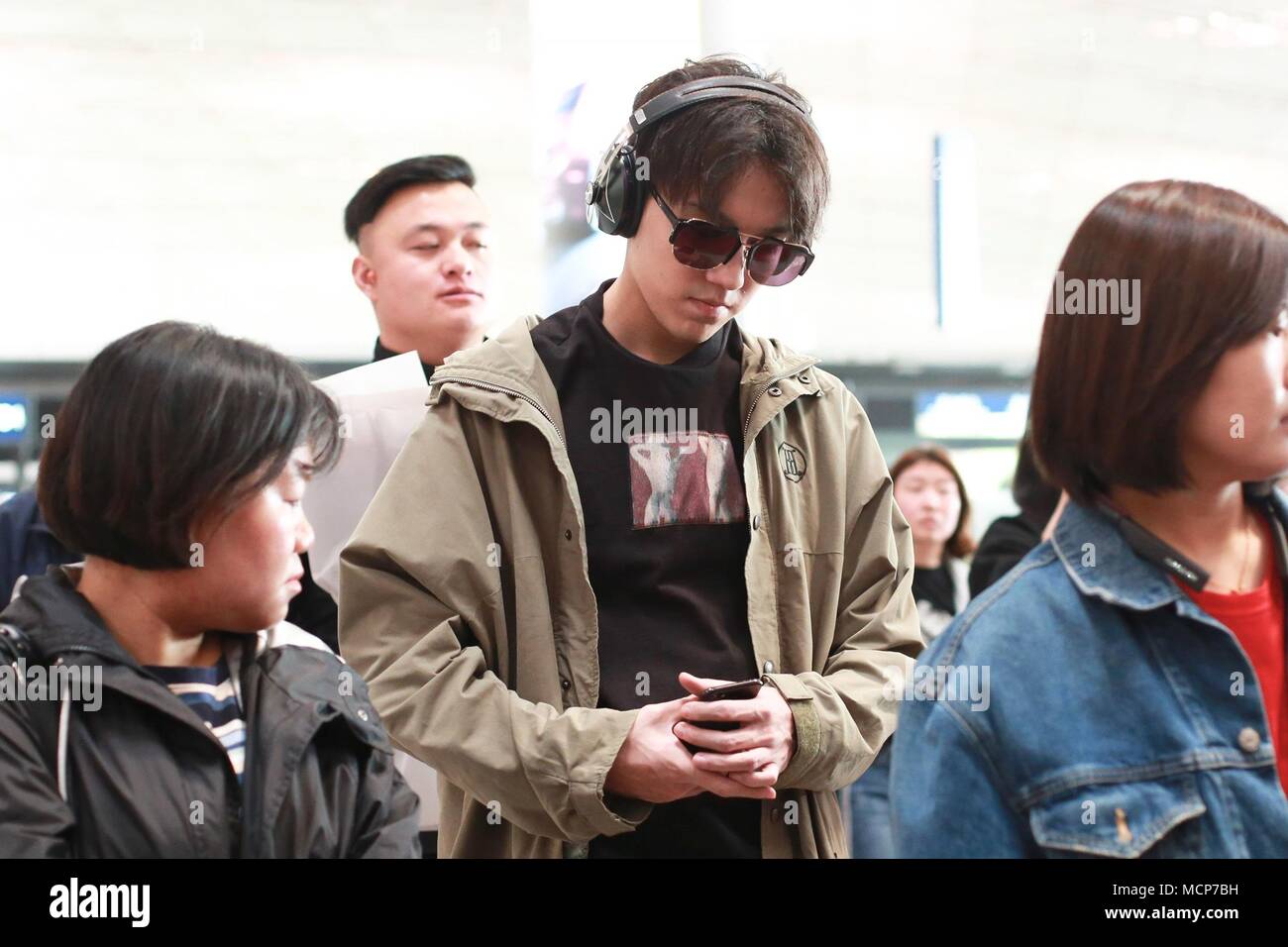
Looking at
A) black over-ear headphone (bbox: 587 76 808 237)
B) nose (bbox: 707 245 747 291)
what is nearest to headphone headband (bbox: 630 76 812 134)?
black over-ear headphone (bbox: 587 76 808 237)

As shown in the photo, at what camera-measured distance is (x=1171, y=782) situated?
Answer: 130 centimetres

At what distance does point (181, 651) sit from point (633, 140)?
3.11 feet

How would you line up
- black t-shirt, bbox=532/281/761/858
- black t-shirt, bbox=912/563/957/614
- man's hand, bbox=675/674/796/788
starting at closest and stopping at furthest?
man's hand, bbox=675/674/796/788 → black t-shirt, bbox=532/281/761/858 → black t-shirt, bbox=912/563/957/614

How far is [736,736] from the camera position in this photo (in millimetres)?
1650

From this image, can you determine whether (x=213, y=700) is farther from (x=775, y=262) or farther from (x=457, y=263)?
(x=457, y=263)

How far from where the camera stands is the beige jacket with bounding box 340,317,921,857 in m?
1.72

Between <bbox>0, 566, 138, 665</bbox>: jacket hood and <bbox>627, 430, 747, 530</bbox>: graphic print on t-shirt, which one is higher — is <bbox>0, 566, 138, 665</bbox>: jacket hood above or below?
below

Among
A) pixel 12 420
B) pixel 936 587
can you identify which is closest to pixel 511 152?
pixel 12 420

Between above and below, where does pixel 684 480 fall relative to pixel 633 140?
below

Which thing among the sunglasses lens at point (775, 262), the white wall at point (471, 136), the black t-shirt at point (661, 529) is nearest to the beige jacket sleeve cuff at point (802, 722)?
the black t-shirt at point (661, 529)

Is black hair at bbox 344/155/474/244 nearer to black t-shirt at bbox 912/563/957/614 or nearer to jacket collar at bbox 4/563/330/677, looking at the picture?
jacket collar at bbox 4/563/330/677

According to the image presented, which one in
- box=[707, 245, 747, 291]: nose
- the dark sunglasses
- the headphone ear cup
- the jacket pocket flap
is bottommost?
the jacket pocket flap

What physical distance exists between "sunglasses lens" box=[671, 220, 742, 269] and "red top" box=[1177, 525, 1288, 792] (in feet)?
2.48

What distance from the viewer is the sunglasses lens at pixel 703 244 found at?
5.99 feet
